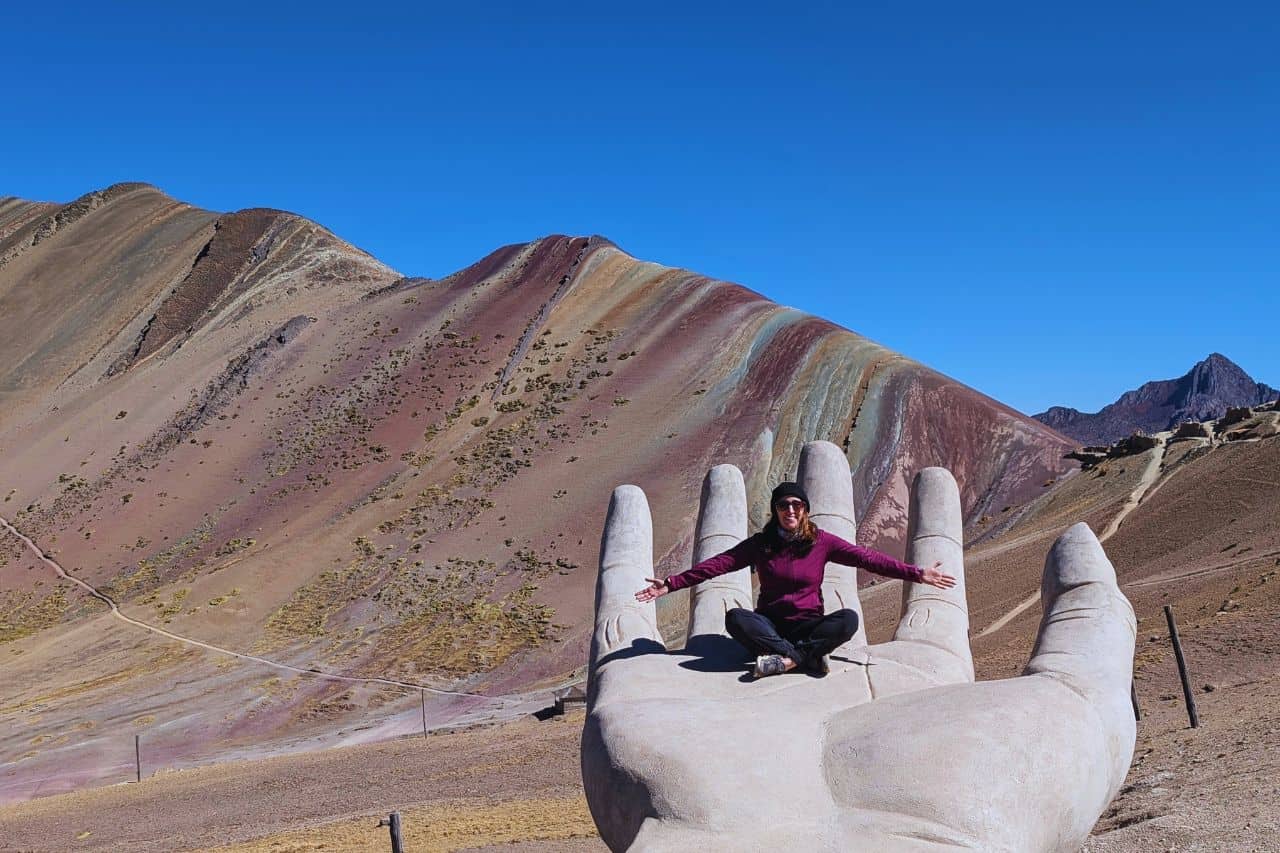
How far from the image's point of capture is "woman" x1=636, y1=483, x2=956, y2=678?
576 centimetres

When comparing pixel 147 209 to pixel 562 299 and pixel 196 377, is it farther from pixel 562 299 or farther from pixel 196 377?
pixel 562 299

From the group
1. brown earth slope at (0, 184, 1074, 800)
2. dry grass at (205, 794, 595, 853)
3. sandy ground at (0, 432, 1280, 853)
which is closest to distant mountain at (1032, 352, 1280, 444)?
brown earth slope at (0, 184, 1074, 800)

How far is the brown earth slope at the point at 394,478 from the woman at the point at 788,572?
1876 centimetres

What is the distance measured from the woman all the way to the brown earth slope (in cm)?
1876

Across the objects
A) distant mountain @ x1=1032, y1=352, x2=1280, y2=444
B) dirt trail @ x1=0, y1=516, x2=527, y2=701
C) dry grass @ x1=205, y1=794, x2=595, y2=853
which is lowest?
dry grass @ x1=205, y1=794, x2=595, y2=853

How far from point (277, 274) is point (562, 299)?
2436 centimetres

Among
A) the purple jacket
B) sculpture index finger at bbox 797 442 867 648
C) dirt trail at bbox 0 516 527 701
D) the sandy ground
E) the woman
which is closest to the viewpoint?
the woman

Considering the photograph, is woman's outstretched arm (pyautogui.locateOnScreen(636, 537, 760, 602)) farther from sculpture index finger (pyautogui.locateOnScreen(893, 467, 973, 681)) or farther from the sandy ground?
the sandy ground

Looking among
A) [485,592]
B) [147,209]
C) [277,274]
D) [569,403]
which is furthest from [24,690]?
[147,209]

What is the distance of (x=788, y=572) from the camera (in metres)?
6.01

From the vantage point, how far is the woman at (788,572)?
18.9 feet

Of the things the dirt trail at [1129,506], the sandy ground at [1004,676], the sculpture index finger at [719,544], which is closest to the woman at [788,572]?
the sculpture index finger at [719,544]

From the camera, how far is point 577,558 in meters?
32.3

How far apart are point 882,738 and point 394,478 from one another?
35.6m
